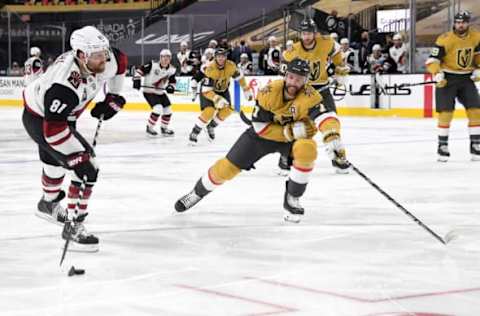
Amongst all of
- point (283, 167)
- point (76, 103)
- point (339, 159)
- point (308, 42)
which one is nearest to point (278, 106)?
point (76, 103)

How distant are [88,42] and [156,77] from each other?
26.9 ft

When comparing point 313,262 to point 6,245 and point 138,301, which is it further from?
point 6,245

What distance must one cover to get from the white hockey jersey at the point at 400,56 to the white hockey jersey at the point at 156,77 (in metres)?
4.34

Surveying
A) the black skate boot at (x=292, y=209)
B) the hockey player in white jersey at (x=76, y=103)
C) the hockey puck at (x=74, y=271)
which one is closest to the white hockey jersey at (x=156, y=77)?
the black skate boot at (x=292, y=209)

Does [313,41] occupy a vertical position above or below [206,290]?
above

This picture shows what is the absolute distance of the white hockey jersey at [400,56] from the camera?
15.2 m

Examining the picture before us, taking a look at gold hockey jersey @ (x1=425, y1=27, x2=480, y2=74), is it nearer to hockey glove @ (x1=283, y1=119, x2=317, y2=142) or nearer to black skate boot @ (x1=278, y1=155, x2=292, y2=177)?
black skate boot @ (x1=278, y1=155, x2=292, y2=177)

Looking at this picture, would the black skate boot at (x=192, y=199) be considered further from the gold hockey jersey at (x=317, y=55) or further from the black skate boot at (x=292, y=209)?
the gold hockey jersey at (x=317, y=55)

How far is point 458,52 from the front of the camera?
28.6 ft

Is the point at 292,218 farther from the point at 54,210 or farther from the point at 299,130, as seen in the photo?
the point at 54,210

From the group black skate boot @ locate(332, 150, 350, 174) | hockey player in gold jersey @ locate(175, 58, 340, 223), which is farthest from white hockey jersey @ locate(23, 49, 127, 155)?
black skate boot @ locate(332, 150, 350, 174)

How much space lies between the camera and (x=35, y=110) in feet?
15.8

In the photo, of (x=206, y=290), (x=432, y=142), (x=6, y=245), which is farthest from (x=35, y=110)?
(x=432, y=142)

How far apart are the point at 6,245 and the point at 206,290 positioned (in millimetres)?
1487
